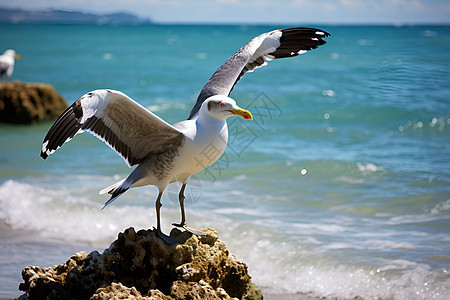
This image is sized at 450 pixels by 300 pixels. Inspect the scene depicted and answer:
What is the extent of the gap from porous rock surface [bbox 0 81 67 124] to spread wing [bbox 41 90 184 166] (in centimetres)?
947

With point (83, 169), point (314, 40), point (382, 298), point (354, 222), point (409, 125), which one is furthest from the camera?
point (409, 125)

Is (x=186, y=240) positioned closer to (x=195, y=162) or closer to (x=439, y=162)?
(x=195, y=162)

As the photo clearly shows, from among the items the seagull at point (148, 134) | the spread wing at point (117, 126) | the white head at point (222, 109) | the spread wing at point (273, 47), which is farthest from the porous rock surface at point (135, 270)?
the spread wing at point (273, 47)

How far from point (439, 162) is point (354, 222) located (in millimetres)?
3361

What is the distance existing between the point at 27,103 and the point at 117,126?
9.74 meters

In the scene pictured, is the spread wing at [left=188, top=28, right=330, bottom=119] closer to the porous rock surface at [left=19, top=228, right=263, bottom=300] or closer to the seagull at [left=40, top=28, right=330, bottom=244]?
the seagull at [left=40, top=28, right=330, bottom=244]

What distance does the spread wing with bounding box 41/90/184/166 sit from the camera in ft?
13.2

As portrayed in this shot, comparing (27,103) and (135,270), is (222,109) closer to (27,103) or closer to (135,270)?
(135,270)

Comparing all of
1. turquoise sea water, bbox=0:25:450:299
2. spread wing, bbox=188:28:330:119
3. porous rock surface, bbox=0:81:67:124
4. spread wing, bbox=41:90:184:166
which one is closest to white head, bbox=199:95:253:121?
spread wing, bbox=41:90:184:166

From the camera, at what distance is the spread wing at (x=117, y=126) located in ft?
13.2

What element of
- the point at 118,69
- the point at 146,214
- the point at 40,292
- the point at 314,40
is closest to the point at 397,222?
the point at 314,40

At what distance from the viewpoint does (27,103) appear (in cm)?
1330

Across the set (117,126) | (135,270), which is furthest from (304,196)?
(135,270)

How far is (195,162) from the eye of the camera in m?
4.21
